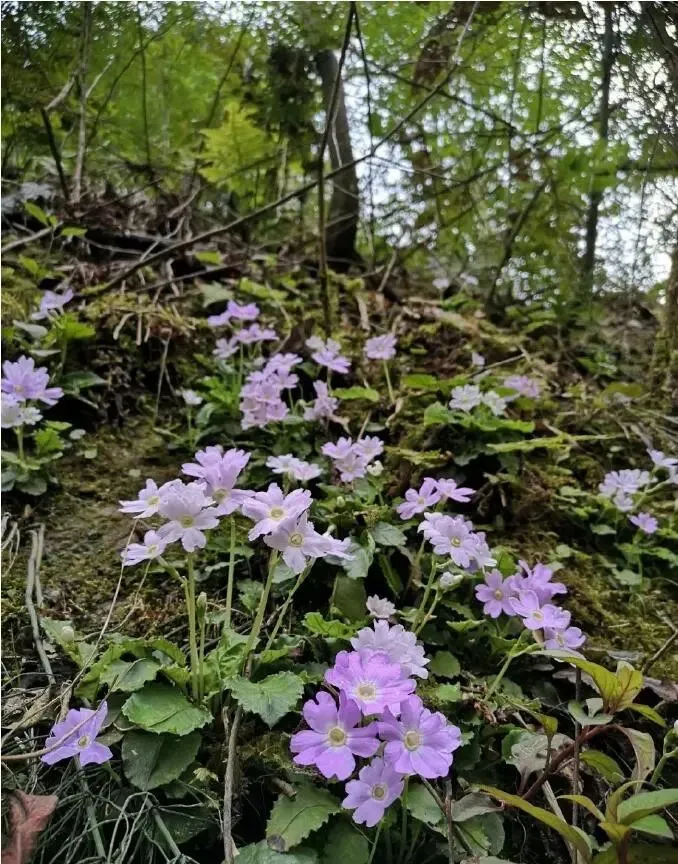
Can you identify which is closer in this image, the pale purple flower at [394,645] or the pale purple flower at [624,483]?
the pale purple flower at [394,645]

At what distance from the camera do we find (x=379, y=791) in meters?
0.93

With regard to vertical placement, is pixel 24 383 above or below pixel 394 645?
above

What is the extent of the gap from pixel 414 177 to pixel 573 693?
231 centimetres

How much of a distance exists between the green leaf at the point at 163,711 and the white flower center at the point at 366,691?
0.26m

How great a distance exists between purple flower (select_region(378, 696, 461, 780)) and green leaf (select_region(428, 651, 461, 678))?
11.6 inches

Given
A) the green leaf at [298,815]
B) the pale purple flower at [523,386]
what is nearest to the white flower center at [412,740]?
the green leaf at [298,815]

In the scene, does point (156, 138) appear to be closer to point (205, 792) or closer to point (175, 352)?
point (175, 352)

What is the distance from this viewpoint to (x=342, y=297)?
286cm

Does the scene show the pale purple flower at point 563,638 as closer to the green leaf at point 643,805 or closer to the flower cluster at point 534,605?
the flower cluster at point 534,605

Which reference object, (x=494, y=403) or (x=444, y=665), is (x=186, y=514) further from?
(x=494, y=403)

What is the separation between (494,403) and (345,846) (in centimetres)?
131

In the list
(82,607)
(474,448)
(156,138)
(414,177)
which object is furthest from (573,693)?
(156,138)

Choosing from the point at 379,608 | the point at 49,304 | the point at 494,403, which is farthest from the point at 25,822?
the point at 49,304

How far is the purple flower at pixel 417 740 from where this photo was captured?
0.93 meters
